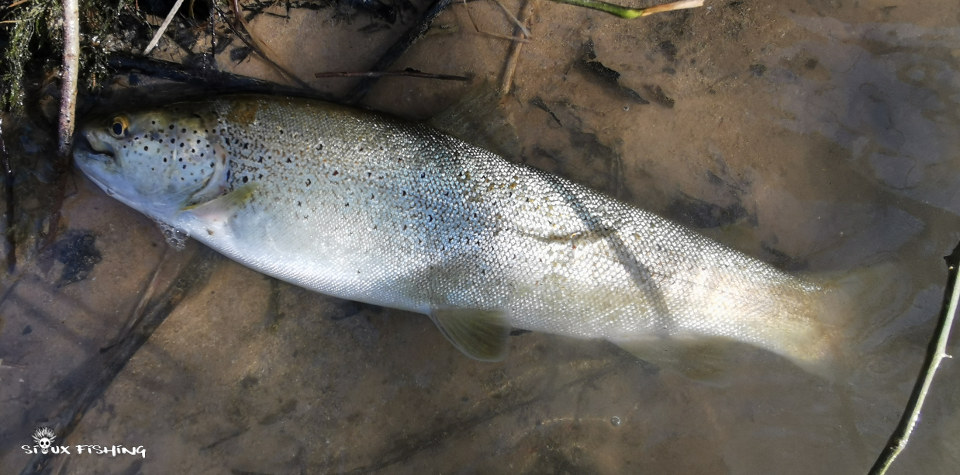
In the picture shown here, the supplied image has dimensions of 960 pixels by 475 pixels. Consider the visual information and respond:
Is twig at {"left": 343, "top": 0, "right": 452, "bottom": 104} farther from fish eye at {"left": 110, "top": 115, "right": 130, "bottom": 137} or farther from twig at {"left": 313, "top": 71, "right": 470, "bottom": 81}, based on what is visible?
fish eye at {"left": 110, "top": 115, "right": 130, "bottom": 137}

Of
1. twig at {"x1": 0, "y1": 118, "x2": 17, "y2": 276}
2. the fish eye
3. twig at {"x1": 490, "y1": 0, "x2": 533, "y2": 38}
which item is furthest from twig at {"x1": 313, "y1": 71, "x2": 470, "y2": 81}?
twig at {"x1": 0, "y1": 118, "x2": 17, "y2": 276}

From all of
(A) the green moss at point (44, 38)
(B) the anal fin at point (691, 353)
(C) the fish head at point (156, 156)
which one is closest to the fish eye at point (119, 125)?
(C) the fish head at point (156, 156)

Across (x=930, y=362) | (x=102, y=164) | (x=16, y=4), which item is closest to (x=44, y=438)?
(x=102, y=164)

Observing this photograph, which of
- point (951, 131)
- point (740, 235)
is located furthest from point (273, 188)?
point (951, 131)

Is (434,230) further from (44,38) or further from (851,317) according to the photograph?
(851,317)

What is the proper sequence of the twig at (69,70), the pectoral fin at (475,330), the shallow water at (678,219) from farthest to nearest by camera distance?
the shallow water at (678,219)
the pectoral fin at (475,330)
the twig at (69,70)

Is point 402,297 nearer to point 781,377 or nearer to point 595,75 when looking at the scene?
point 595,75

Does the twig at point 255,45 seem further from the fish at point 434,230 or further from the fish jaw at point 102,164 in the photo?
the fish jaw at point 102,164
